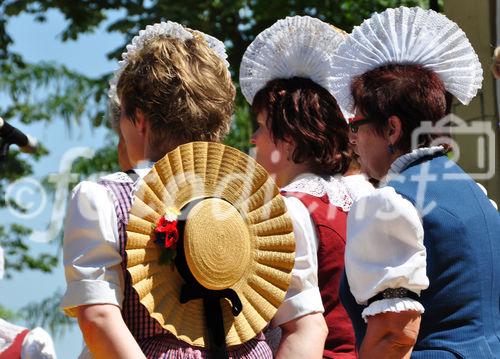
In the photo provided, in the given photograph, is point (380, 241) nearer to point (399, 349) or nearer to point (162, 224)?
point (399, 349)

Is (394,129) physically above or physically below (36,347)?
above

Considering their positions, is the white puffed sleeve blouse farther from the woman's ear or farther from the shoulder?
the woman's ear

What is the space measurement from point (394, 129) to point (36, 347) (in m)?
1.23

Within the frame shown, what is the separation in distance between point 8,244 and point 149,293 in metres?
10.4

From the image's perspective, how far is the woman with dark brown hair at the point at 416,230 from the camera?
227 cm

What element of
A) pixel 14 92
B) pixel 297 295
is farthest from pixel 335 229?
pixel 14 92

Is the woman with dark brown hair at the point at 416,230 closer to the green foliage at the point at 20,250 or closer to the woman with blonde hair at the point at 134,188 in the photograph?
the woman with blonde hair at the point at 134,188

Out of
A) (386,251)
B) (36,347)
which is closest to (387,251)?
(386,251)

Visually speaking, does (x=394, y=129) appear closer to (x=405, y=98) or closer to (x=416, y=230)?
(x=405, y=98)

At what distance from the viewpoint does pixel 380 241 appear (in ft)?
7.47

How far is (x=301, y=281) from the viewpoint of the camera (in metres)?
2.36

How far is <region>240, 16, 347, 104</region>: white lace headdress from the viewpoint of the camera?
315 cm

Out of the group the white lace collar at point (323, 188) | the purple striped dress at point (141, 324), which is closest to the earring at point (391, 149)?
the white lace collar at point (323, 188)

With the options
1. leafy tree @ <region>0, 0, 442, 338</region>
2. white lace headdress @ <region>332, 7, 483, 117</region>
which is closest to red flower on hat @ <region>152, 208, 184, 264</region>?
white lace headdress @ <region>332, 7, 483, 117</region>
